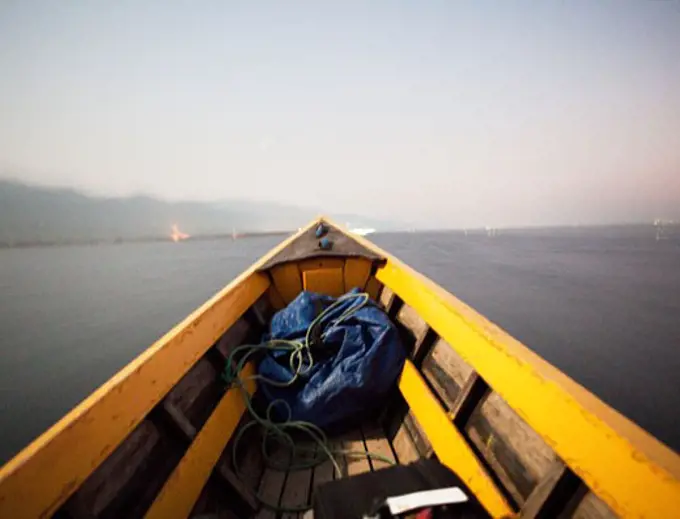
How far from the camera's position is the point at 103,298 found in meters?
21.1

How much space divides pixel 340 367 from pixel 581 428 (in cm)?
156

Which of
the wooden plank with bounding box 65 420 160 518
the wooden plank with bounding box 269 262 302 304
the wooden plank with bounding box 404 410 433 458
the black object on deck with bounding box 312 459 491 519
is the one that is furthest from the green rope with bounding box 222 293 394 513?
the wooden plank with bounding box 269 262 302 304

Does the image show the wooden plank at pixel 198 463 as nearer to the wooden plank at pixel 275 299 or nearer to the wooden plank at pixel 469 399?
the wooden plank at pixel 469 399

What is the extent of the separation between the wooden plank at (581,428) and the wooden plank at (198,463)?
1.42m

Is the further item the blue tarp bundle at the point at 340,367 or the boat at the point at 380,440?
the blue tarp bundle at the point at 340,367

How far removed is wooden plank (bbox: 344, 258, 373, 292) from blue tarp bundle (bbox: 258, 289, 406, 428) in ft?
2.71

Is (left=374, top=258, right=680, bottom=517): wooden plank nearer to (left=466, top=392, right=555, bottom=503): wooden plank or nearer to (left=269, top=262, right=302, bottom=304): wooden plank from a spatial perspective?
(left=466, top=392, right=555, bottom=503): wooden plank

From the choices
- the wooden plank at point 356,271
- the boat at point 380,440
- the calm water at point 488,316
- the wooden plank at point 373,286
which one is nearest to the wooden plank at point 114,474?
the boat at point 380,440

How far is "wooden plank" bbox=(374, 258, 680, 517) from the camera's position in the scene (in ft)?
2.60

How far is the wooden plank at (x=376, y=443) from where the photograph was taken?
214 cm

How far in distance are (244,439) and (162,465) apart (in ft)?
2.54

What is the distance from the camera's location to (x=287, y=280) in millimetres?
3600

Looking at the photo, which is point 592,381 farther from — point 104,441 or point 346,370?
point 104,441

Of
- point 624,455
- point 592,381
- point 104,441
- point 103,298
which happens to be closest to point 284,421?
point 104,441
